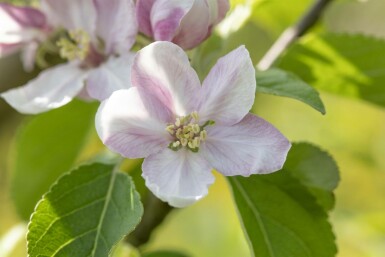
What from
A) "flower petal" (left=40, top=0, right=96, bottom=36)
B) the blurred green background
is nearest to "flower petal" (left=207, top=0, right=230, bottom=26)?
"flower petal" (left=40, top=0, right=96, bottom=36)

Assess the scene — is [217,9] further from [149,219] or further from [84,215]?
[149,219]

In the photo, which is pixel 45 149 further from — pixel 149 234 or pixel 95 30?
pixel 95 30

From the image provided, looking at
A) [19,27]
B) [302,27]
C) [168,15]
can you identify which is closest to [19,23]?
[19,27]

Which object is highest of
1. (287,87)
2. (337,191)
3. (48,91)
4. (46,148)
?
(287,87)

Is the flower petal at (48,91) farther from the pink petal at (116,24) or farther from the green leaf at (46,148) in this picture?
the green leaf at (46,148)

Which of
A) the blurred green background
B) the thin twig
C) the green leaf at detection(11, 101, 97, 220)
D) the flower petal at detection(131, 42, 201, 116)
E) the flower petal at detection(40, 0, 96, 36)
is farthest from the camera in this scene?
the blurred green background

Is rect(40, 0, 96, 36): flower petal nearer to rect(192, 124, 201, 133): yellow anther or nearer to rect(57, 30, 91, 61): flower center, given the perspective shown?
rect(57, 30, 91, 61): flower center

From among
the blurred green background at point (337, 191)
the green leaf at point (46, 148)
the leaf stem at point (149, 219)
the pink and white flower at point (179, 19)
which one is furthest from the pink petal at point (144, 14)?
the blurred green background at point (337, 191)
